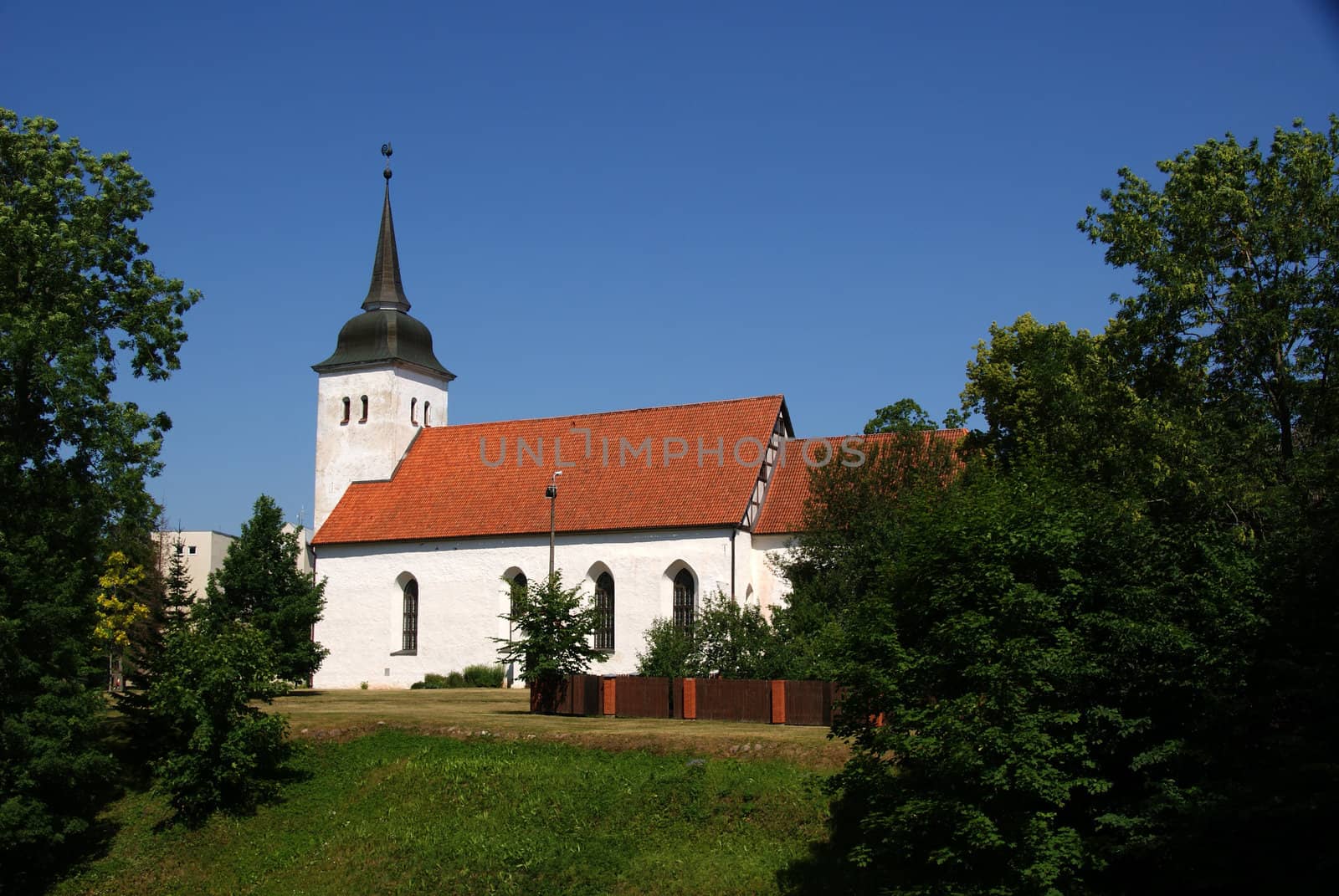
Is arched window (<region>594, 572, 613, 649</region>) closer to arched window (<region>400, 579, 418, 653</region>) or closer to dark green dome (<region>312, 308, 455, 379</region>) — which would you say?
arched window (<region>400, 579, 418, 653</region>)

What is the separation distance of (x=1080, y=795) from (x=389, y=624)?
115ft

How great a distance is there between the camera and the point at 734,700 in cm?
3038

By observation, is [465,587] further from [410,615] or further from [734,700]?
[734,700]

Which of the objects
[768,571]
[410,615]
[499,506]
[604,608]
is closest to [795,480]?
[768,571]

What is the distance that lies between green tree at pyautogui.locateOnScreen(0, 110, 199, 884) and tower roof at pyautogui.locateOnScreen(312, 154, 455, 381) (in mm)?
19375

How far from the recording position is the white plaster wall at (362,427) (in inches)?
2035

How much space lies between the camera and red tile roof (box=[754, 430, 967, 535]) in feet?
139

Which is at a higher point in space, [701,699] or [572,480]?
[572,480]

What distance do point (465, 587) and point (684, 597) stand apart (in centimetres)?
873

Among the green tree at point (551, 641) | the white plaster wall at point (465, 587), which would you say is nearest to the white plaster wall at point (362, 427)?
the white plaster wall at point (465, 587)

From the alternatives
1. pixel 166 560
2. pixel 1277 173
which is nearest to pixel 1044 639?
pixel 1277 173

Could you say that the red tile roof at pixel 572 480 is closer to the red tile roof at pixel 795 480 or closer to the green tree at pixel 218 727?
the red tile roof at pixel 795 480

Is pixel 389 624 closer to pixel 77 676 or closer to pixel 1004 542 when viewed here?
pixel 77 676

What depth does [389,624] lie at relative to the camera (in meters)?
48.0
